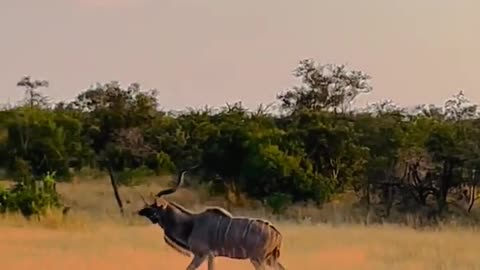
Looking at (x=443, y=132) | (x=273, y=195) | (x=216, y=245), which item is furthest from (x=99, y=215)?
(x=216, y=245)

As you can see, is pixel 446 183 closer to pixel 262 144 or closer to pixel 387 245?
pixel 262 144

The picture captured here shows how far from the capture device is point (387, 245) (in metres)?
15.4

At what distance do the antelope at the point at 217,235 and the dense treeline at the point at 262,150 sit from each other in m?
10.2

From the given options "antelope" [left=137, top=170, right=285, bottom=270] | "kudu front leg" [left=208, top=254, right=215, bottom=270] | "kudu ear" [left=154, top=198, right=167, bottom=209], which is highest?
"kudu ear" [left=154, top=198, right=167, bottom=209]

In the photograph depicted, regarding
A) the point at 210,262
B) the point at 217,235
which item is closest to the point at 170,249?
the point at 210,262

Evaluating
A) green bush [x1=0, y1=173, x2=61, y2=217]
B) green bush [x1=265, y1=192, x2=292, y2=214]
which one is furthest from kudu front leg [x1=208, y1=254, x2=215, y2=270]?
green bush [x1=265, y1=192, x2=292, y2=214]

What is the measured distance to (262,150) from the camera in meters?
25.0

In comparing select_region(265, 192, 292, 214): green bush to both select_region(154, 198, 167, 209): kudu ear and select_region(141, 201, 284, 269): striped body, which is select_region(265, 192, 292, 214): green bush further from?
select_region(141, 201, 284, 269): striped body

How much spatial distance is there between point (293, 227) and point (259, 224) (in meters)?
8.45

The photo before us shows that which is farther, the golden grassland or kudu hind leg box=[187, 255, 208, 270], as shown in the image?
the golden grassland

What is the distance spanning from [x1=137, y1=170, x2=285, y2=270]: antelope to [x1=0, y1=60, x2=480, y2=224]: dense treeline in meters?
10.2

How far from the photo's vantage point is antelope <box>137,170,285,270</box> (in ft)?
33.8

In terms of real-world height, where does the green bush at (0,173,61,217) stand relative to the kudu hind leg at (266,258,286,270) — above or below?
below

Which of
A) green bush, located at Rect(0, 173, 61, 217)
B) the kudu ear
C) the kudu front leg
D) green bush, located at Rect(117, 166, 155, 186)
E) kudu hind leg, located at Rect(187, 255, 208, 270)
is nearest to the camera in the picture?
kudu hind leg, located at Rect(187, 255, 208, 270)
